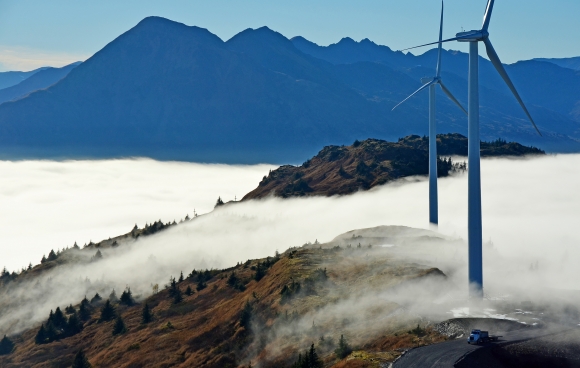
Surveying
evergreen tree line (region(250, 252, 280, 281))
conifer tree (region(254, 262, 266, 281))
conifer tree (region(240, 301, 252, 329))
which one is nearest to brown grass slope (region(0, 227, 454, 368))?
conifer tree (region(240, 301, 252, 329))

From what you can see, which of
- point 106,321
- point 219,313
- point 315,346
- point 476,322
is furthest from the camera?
point 106,321

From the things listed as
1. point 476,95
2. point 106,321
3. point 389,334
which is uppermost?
point 476,95

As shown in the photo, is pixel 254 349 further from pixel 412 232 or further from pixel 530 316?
pixel 412 232

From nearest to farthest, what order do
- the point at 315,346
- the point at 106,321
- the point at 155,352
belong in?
the point at 315,346
the point at 155,352
the point at 106,321

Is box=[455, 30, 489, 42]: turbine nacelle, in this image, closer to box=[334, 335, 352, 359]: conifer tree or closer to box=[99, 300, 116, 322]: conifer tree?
box=[334, 335, 352, 359]: conifer tree

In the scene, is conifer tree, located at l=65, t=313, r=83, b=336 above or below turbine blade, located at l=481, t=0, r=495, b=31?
below

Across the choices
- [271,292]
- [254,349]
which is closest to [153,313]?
[271,292]

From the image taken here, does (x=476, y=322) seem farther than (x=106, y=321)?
No
